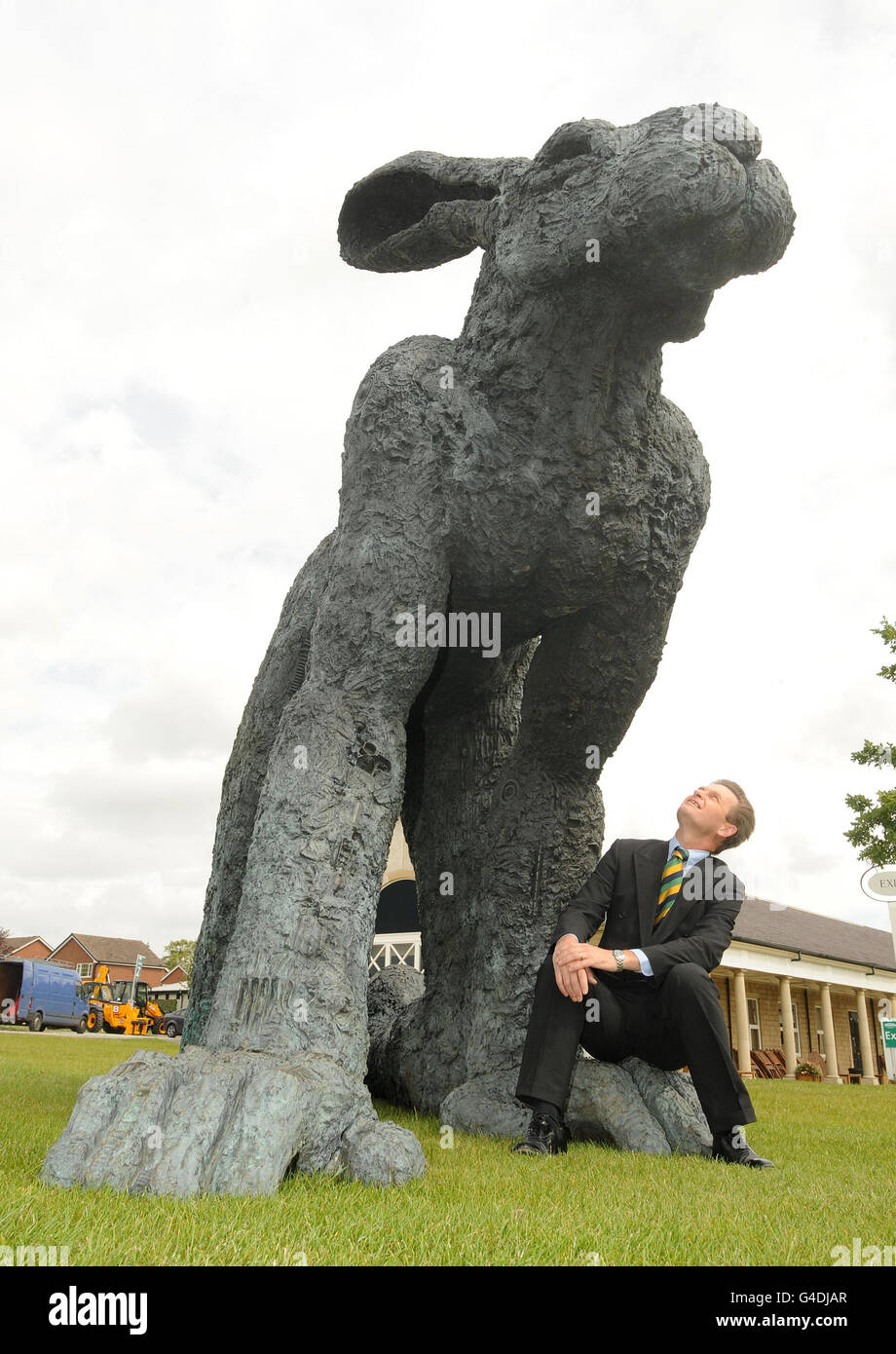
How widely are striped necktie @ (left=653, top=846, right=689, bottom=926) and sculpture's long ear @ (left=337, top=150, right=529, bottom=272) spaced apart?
79.7 inches

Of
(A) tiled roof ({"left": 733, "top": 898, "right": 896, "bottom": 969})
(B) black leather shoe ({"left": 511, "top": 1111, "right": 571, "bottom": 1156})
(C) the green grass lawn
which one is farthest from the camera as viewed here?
(A) tiled roof ({"left": 733, "top": 898, "right": 896, "bottom": 969})

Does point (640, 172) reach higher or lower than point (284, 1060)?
higher

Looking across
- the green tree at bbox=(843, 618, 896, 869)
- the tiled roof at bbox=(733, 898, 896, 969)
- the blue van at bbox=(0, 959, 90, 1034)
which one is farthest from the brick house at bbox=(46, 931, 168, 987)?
the green tree at bbox=(843, 618, 896, 869)

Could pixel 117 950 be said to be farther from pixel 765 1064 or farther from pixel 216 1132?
pixel 216 1132

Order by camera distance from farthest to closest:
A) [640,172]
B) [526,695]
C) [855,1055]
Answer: [855,1055], [526,695], [640,172]

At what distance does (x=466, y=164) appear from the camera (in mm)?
3729

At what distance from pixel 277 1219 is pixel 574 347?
2342 millimetres

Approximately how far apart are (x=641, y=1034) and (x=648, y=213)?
7.45ft

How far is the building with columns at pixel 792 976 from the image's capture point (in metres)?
19.0

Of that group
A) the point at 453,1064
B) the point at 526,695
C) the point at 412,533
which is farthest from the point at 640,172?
the point at 453,1064

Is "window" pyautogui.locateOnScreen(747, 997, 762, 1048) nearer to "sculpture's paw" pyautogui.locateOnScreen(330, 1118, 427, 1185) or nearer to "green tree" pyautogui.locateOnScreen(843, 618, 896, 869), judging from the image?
"green tree" pyautogui.locateOnScreen(843, 618, 896, 869)

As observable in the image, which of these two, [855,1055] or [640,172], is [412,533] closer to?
[640,172]

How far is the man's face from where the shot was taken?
342 centimetres

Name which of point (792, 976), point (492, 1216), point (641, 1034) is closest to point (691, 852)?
point (641, 1034)
